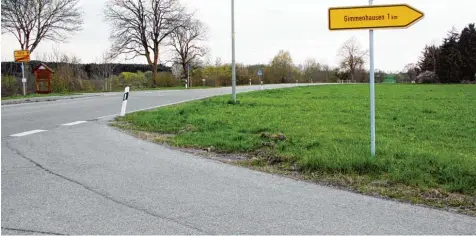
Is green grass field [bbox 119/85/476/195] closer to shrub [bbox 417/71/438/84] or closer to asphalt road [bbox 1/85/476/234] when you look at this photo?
asphalt road [bbox 1/85/476/234]

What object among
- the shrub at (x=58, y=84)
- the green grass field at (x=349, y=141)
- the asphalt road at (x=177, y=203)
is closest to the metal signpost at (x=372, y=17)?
the green grass field at (x=349, y=141)

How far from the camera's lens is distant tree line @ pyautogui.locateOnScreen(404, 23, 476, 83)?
69.7 metres

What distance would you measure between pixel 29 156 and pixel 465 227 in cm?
683

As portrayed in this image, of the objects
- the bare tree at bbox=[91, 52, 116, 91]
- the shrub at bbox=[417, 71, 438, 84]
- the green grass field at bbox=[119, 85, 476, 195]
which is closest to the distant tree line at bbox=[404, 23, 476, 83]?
the shrub at bbox=[417, 71, 438, 84]

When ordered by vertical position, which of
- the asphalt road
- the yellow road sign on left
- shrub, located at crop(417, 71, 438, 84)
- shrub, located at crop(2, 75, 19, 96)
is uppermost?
the yellow road sign on left

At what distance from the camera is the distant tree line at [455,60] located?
69.7 metres

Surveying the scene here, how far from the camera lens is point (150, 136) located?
10.8 m

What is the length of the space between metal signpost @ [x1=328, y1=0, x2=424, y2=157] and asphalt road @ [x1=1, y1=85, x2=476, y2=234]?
2.63 meters

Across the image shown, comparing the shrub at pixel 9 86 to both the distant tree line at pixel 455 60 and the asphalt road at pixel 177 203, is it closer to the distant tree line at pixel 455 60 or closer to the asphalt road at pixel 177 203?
the asphalt road at pixel 177 203

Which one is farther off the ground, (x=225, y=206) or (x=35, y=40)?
(x=35, y=40)

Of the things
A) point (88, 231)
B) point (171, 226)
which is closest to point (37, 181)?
point (88, 231)

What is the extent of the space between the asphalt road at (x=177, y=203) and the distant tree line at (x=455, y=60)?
70.0 metres

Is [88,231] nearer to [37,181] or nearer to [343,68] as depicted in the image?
[37,181]

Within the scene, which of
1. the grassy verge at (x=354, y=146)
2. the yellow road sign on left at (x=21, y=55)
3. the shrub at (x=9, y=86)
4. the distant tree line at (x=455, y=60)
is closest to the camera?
the grassy verge at (x=354, y=146)
